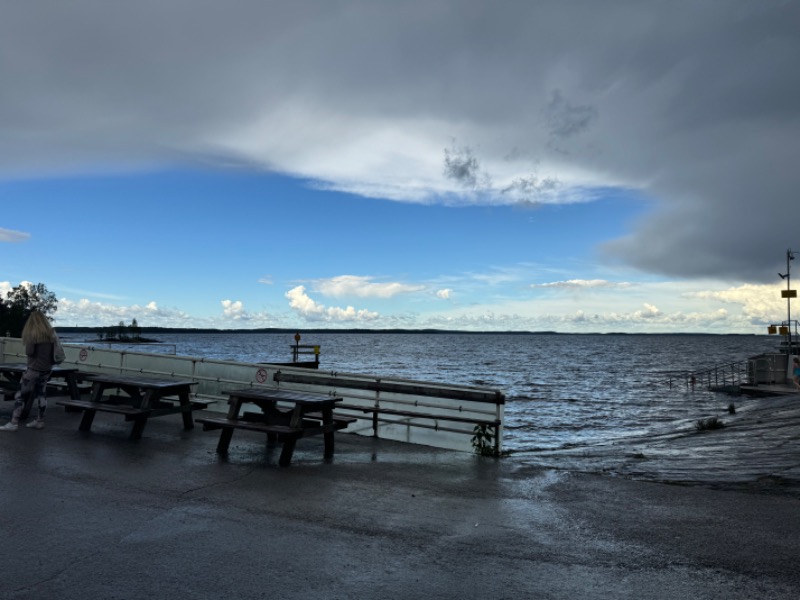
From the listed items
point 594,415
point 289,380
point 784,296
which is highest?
point 784,296

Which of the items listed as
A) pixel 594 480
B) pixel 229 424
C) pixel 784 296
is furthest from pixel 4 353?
pixel 784 296

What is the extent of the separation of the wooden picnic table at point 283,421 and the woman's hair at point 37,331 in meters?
2.90

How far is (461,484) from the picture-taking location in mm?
7250

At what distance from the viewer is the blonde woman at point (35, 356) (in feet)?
30.9

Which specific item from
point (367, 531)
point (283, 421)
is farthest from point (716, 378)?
point (367, 531)

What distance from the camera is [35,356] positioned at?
9.53 meters

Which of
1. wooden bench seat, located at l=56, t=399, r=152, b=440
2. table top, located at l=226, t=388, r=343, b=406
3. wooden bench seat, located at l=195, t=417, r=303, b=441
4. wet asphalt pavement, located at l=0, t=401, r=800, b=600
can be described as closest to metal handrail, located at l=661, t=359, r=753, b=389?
wet asphalt pavement, located at l=0, t=401, r=800, b=600

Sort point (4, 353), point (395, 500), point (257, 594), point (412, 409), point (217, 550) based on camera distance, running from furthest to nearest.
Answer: point (4, 353)
point (412, 409)
point (395, 500)
point (217, 550)
point (257, 594)

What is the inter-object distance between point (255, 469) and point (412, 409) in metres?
3.65

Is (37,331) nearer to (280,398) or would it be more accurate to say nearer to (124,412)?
(124,412)

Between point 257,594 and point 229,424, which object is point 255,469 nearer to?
point 229,424

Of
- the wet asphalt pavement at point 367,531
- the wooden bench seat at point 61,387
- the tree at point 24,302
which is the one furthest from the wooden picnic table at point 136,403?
the tree at point 24,302

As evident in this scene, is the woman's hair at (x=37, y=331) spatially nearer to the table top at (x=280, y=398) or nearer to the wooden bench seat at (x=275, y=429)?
the wooden bench seat at (x=275, y=429)

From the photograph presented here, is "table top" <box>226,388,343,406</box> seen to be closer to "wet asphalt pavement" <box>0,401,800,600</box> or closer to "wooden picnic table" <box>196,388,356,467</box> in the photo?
"wooden picnic table" <box>196,388,356,467</box>
